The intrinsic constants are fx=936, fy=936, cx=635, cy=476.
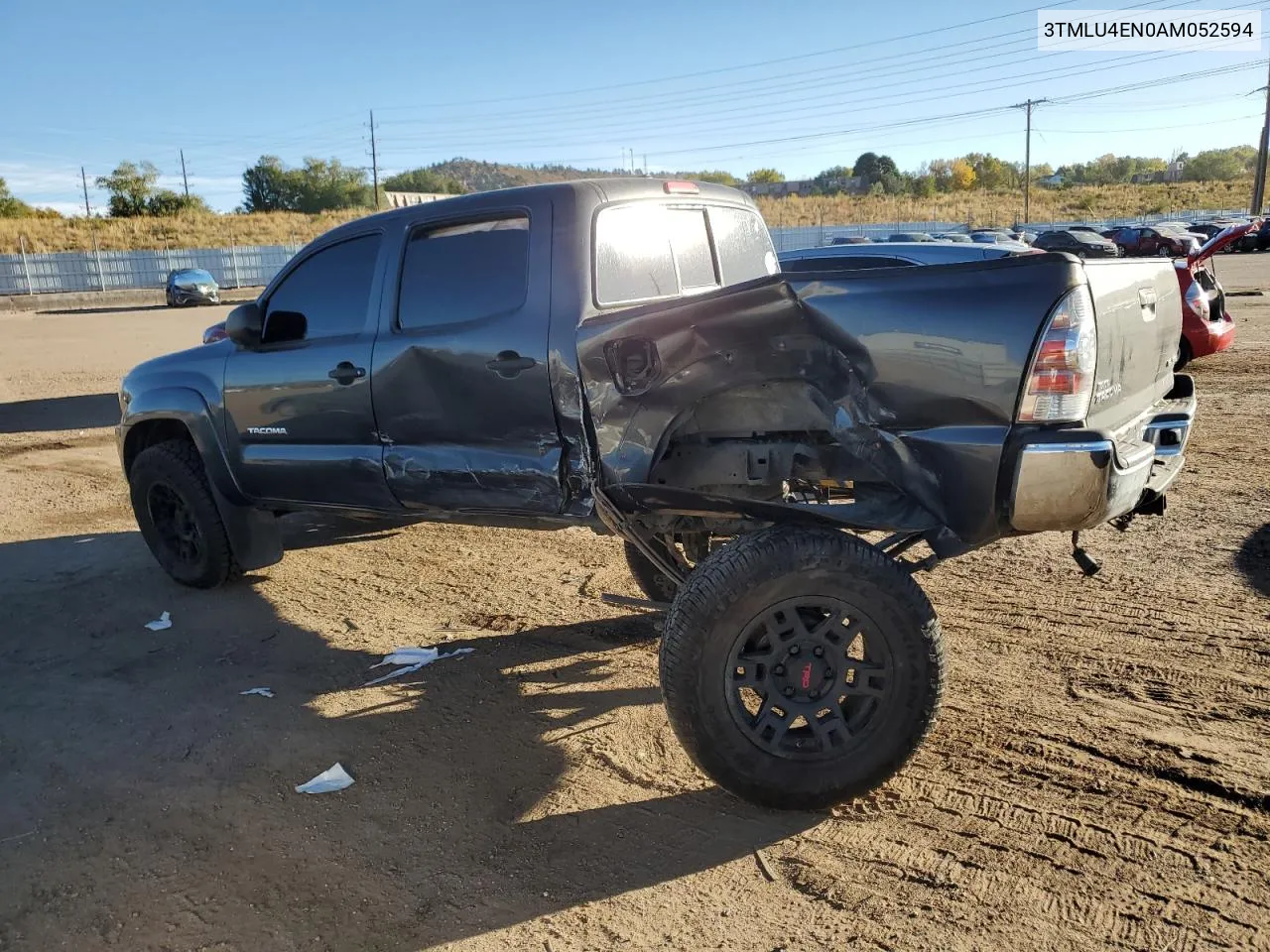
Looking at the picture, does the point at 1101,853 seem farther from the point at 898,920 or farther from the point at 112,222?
the point at 112,222

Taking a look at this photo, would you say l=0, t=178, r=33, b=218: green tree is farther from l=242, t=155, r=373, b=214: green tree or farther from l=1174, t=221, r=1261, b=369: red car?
l=1174, t=221, r=1261, b=369: red car

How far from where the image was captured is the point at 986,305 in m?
2.79

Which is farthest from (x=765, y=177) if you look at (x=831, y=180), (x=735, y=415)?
(x=735, y=415)

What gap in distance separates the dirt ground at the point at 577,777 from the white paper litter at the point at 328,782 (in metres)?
0.08

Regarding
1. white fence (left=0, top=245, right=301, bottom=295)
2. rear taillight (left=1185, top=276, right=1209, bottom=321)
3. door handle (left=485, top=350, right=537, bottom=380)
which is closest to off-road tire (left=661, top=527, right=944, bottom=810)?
door handle (left=485, top=350, right=537, bottom=380)

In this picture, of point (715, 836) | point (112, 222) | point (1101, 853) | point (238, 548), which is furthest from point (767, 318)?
point (112, 222)

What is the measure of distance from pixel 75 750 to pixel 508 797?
1.88m

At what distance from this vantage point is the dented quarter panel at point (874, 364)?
280 centimetres

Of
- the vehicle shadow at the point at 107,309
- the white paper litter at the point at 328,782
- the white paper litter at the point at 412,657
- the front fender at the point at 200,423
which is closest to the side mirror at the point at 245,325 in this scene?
the front fender at the point at 200,423

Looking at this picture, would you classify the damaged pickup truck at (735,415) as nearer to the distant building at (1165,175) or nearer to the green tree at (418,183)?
the green tree at (418,183)

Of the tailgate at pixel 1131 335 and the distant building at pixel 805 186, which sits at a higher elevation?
the distant building at pixel 805 186

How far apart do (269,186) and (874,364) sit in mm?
85546

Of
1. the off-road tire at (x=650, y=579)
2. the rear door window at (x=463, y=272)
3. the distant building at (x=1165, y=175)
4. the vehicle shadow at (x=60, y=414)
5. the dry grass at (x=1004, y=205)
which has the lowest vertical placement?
the off-road tire at (x=650, y=579)

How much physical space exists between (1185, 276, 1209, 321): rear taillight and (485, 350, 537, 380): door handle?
857cm
